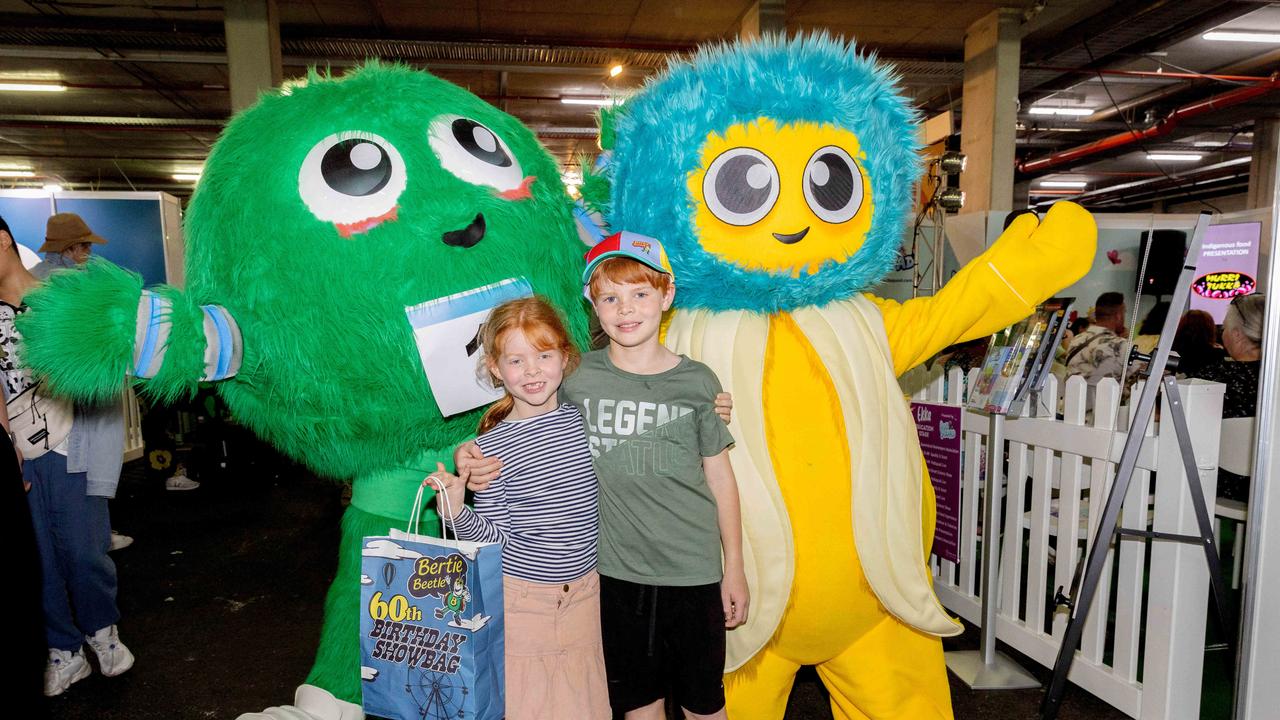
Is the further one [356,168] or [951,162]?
[951,162]

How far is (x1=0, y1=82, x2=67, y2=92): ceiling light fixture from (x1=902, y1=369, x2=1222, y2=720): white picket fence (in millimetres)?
10275

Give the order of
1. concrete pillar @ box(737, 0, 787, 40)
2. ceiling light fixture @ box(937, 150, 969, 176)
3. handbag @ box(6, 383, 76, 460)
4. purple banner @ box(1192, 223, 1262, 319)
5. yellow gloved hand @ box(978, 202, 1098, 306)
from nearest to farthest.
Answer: yellow gloved hand @ box(978, 202, 1098, 306) < handbag @ box(6, 383, 76, 460) < ceiling light fixture @ box(937, 150, 969, 176) < concrete pillar @ box(737, 0, 787, 40) < purple banner @ box(1192, 223, 1262, 319)

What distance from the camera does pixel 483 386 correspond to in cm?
177

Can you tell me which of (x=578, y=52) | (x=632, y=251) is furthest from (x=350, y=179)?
(x=578, y=52)

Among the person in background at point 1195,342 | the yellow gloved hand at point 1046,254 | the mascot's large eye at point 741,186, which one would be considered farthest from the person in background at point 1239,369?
the mascot's large eye at point 741,186

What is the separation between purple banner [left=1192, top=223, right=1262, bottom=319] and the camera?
709 cm

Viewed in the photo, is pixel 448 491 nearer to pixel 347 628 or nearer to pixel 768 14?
pixel 347 628

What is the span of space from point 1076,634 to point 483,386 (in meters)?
1.86

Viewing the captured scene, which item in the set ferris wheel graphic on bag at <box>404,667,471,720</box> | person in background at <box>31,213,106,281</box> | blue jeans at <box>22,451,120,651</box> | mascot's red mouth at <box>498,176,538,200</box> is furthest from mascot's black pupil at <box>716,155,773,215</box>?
person in background at <box>31,213,106,281</box>

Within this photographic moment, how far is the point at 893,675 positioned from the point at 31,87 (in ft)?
36.5

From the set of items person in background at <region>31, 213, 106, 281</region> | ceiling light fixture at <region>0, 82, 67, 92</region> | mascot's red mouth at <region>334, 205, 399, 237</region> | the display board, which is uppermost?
ceiling light fixture at <region>0, 82, 67, 92</region>

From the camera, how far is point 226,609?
11.4 ft

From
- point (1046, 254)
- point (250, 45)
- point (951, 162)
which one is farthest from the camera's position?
point (250, 45)

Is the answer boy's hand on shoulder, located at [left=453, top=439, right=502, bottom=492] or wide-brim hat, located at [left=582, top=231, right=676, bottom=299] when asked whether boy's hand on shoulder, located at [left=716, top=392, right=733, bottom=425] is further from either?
boy's hand on shoulder, located at [left=453, top=439, right=502, bottom=492]
